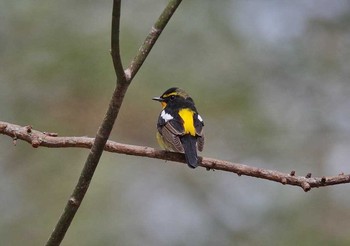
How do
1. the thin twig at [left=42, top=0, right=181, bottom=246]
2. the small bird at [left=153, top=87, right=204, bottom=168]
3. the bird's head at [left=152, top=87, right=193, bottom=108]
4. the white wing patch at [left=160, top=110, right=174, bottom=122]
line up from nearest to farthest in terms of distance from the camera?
1. the thin twig at [left=42, top=0, right=181, bottom=246]
2. the small bird at [left=153, top=87, right=204, bottom=168]
3. the white wing patch at [left=160, top=110, right=174, bottom=122]
4. the bird's head at [left=152, top=87, right=193, bottom=108]

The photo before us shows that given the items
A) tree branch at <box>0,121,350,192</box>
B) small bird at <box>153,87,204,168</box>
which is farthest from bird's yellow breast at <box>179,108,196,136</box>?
tree branch at <box>0,121,350,192</box>

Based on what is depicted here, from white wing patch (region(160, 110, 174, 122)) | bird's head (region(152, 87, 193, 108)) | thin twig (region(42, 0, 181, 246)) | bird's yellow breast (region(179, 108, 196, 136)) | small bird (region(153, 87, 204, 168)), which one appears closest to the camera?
thin twig (region(42, 0, 181, 246))

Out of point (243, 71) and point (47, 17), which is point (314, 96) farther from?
point (47, 17)

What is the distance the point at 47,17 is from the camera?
10.3 m

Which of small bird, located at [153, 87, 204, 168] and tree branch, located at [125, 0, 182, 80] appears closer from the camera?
tree branch, located at [125, 0, 182, 80]

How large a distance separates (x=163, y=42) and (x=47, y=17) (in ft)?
4.97

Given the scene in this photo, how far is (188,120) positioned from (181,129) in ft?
0.65

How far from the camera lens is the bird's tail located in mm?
3637

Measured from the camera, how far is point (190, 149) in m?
3.97

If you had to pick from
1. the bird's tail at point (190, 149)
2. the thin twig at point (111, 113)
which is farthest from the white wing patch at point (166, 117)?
the thin twig at point (111, 113)

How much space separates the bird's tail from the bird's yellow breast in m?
0.08

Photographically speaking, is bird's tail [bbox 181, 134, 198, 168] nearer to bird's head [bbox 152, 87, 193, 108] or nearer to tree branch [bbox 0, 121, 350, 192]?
tree branch [bbox 0, 121, 350, 192]

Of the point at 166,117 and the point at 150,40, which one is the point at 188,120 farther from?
the point at 150,40

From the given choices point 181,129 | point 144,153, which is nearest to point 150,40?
point 144,153
